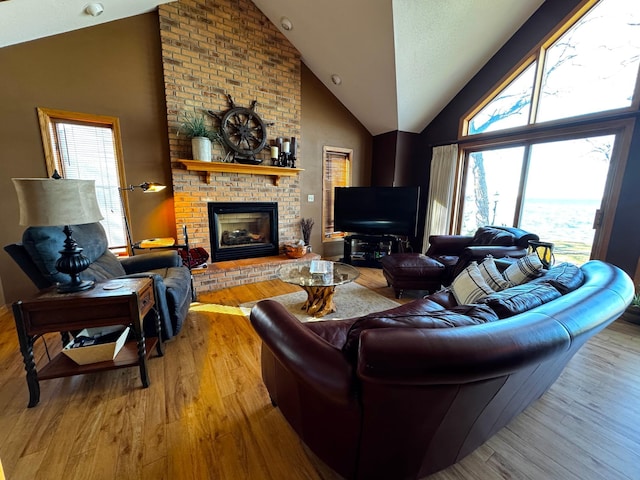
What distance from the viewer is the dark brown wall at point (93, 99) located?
2.65 meters

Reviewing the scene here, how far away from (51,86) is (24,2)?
0.77 m

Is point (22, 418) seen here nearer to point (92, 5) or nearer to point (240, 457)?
point (240, 457)

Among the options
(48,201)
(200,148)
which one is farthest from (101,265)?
(200,148)

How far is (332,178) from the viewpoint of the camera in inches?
195

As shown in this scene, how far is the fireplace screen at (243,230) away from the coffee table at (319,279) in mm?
1467

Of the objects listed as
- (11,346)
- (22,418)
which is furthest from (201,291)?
(22,418)

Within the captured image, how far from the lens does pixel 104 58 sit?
2949 mm

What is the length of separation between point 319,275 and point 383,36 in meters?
2.91

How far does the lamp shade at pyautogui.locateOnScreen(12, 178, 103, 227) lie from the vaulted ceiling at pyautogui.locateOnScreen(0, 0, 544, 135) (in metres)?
2.01

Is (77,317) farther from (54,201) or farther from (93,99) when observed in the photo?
(93,99)

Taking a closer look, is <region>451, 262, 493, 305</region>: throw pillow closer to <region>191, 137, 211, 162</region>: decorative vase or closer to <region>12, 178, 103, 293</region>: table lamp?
<region>12, 178, 103, 293</region>: table lamp

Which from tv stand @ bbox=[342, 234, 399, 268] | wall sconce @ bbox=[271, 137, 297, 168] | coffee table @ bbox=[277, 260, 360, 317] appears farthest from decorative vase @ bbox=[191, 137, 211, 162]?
tv stand @ bbox=[342, 234, 399, 268]

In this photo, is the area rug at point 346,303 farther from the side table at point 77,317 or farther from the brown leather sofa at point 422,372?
the brown leather sofa at point 422,372

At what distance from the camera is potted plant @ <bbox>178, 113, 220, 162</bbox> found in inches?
131
